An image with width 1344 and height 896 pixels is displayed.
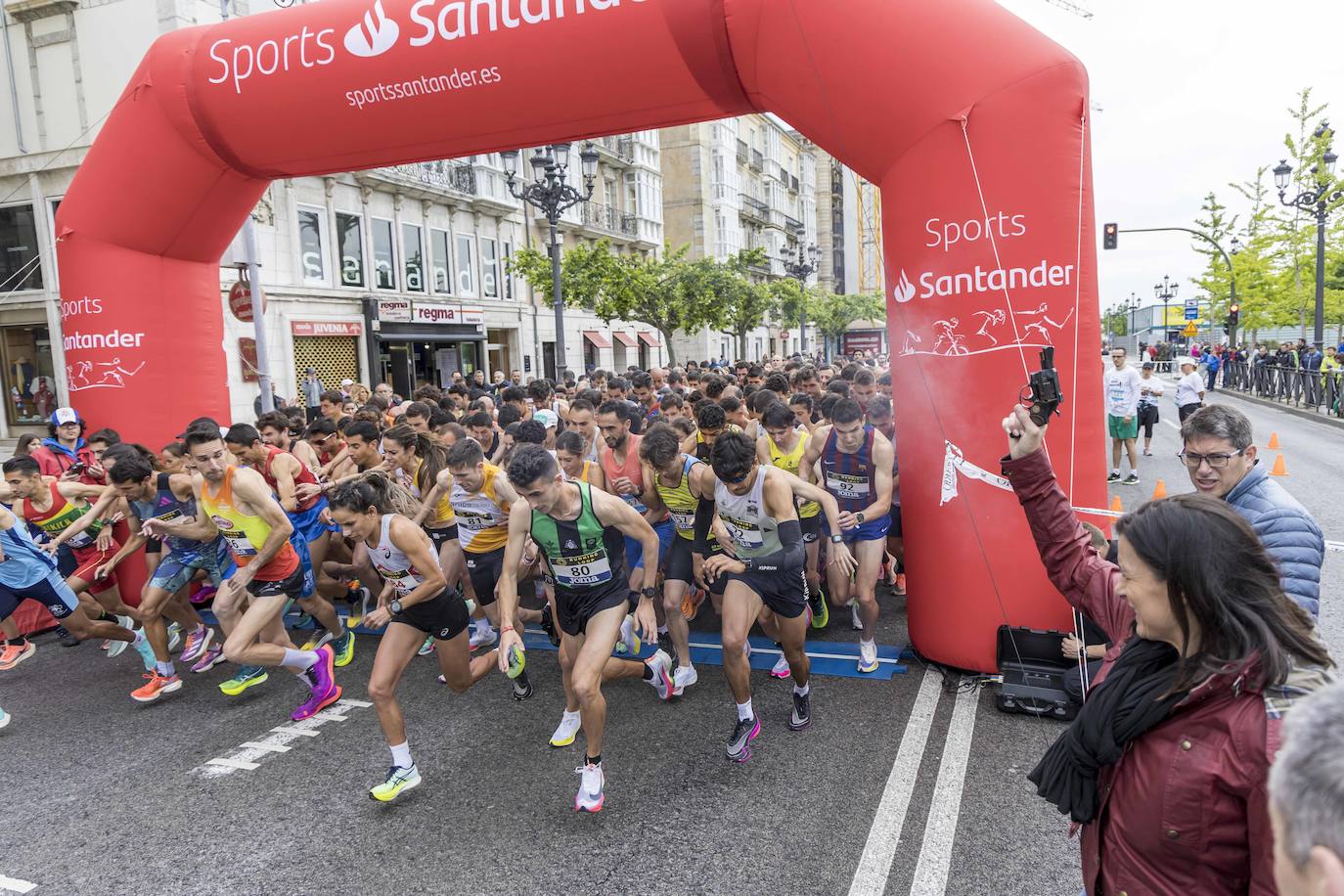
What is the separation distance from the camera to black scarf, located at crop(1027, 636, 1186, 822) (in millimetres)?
1860

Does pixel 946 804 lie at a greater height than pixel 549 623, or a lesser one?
lesser

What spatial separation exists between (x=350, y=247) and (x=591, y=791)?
22.5m

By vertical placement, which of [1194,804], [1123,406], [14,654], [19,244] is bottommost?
[14,654]

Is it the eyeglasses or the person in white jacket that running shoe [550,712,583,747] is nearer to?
the eyeglasses

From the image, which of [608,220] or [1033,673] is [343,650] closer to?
[1033,673]

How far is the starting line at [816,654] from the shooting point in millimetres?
5816

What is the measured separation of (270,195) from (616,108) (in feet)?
58.7

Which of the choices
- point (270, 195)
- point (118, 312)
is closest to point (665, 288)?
point (270, 195)

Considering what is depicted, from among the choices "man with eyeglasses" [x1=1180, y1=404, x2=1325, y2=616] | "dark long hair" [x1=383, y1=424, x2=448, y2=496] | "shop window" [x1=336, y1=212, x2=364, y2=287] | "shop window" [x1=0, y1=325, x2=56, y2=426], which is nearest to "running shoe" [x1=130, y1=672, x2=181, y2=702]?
"dark long hair" [x1=383, y1=424, x2=448, y2=496]

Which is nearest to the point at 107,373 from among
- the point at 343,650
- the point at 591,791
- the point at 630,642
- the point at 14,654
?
the point at 14,654

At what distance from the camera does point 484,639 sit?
22.3 ft

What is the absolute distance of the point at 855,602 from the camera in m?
6.95

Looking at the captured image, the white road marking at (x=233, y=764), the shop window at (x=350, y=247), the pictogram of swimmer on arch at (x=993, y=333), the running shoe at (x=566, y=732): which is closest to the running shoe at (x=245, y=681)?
the white road marking at (x=233, y=764)

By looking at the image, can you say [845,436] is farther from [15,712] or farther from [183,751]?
[15,712]
